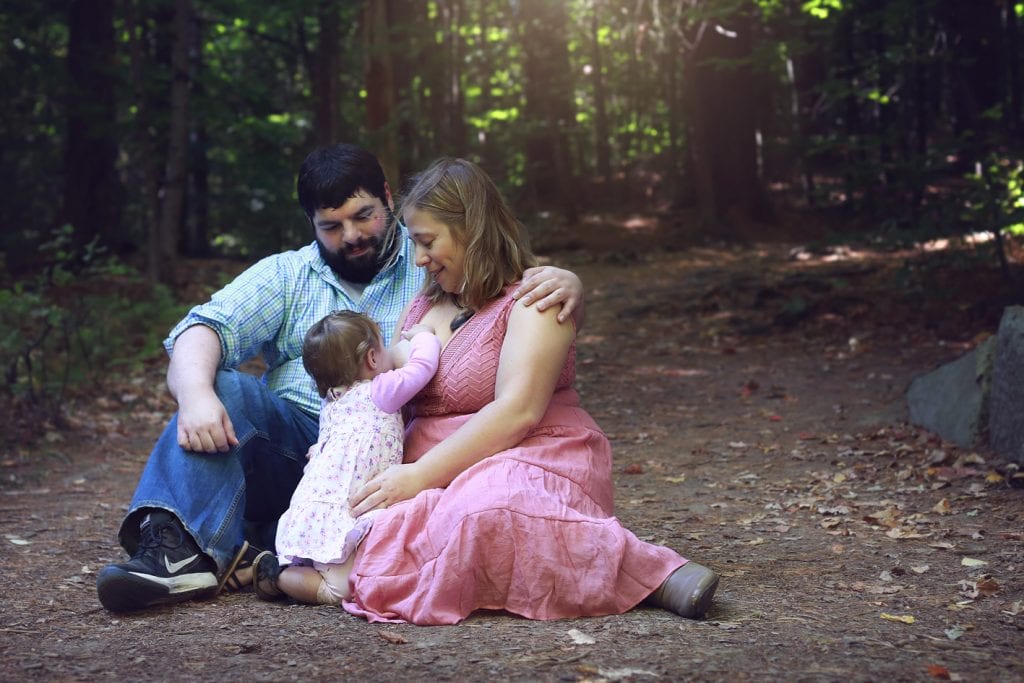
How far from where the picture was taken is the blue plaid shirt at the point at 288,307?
3803 mm

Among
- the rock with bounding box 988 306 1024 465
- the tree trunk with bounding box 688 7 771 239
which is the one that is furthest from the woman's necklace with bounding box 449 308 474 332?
the tree trunk with bounding box 688 7 771 239

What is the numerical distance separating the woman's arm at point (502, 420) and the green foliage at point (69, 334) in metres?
4.52

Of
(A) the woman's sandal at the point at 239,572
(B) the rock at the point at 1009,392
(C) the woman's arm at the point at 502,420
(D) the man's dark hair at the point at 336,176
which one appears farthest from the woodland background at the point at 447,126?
(C) the woman's arm at the point at 502,420

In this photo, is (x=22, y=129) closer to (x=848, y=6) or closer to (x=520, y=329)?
(x=848, y=6)

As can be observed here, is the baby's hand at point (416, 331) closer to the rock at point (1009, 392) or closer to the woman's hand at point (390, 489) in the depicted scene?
the woman's hand at point (390, 489)

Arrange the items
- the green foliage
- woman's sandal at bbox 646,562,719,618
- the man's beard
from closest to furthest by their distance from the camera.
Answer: woman's sandal at bbox 646,562,719,618 < the man's beard < the green foliage

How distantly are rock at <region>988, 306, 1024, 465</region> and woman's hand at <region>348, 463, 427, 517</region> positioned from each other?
3.13 metres

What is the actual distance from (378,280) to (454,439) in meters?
1.02

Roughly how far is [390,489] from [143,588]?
2.70ft

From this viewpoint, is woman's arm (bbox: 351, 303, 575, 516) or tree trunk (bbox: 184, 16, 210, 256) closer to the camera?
woman's arm (bbox: 351, 303, 575, 516)

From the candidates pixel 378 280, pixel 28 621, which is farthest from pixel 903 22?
pixel 28 621

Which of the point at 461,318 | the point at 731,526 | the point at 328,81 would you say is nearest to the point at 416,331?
the point at 461,318

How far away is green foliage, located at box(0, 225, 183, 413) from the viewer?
7566 millimetres

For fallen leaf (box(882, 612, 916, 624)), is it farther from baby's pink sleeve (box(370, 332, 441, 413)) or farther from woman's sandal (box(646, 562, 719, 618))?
baby's pink sleeve (box(370, 332, 441, 413))
